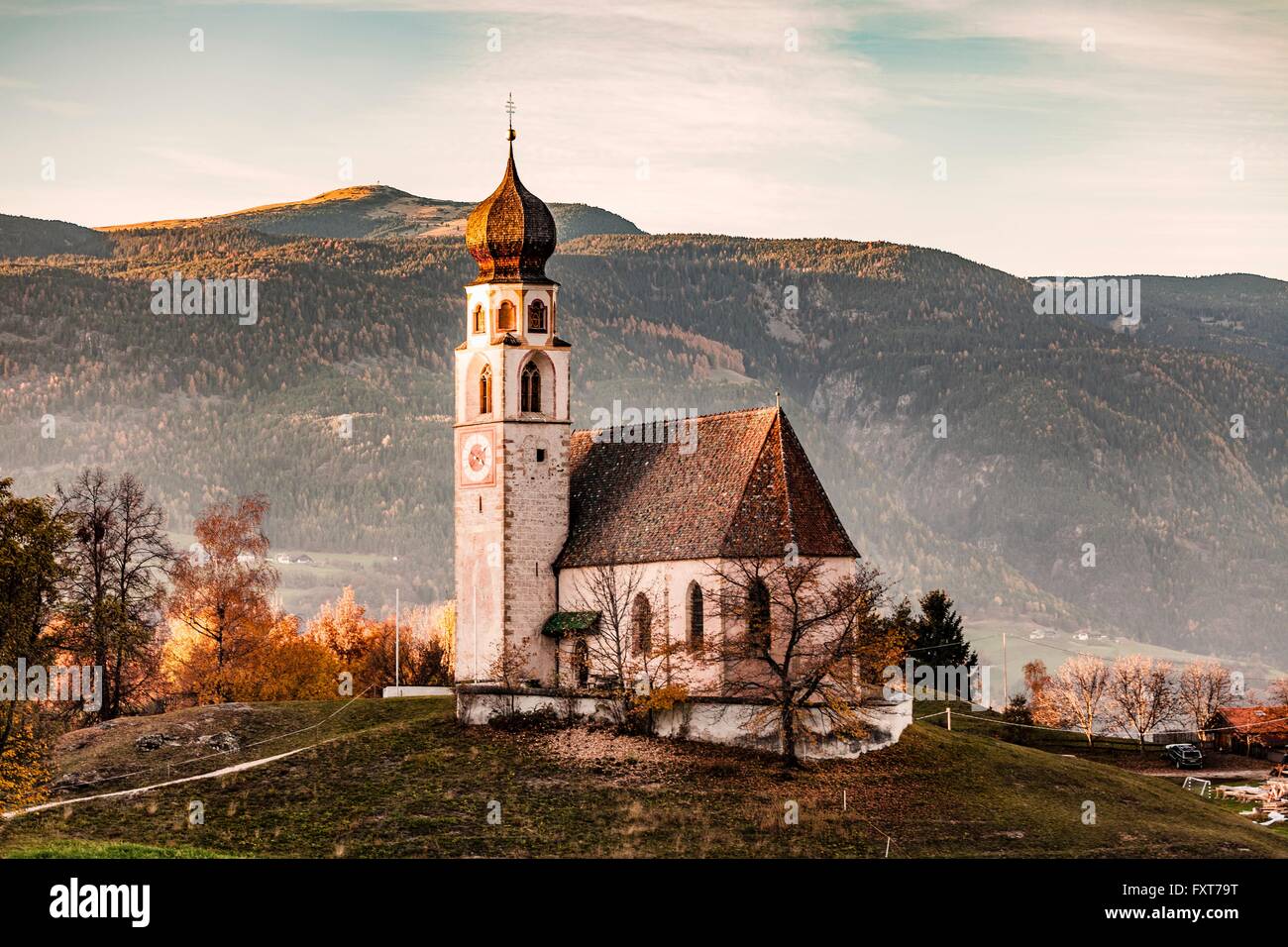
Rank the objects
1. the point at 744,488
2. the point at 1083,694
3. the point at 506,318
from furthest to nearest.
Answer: the point at 1083,694 → the point at 506,318 → the point at 744,488

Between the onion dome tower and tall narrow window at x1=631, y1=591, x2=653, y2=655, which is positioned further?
the onion dome tower

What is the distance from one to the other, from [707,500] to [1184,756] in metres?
34.2

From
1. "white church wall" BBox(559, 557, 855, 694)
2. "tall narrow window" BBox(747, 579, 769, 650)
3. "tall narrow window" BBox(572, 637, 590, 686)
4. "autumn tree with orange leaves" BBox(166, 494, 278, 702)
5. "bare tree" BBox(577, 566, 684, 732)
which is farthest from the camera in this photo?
"autumn tree with orange leaves" BBox(166, 494, 278, 702)

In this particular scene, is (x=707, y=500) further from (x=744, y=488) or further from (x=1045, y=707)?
(x=1045, y=707)

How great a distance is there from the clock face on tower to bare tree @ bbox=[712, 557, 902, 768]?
1281cm

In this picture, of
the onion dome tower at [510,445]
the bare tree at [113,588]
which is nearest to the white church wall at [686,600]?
the onion dome tower at [510,445]

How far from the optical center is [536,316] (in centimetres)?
8312

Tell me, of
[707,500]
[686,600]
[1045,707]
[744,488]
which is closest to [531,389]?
[707,500]

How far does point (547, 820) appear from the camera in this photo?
62.5 metres

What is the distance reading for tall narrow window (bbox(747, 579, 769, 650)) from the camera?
71312 millimetres

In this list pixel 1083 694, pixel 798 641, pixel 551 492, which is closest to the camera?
pixel 798 641

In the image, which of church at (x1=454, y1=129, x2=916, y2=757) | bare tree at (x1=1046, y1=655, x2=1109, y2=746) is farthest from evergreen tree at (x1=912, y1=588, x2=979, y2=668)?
church at (x1=454, y1=129, x2=916, y2=757)

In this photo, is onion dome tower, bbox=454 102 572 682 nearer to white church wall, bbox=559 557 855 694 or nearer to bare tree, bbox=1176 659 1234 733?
white church wall, bbox=559 557 855 694
